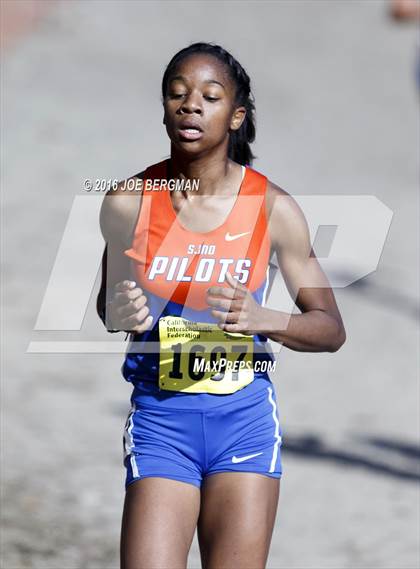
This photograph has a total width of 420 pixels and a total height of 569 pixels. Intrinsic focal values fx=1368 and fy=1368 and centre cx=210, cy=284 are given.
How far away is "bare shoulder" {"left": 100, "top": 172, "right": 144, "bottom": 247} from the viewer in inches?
162

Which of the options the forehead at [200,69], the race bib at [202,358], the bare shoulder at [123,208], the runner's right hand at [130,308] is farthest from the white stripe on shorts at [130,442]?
the forehead at [200,69]

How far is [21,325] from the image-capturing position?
35.1 ft

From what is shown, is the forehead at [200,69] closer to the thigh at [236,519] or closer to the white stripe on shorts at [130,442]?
the white stripe on shorts at [130,442]

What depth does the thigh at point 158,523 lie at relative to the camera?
12.6 feet

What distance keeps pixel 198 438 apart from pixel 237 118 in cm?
96

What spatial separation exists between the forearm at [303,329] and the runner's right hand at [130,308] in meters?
0.33

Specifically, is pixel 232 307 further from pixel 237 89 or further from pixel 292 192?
pixel 292 192

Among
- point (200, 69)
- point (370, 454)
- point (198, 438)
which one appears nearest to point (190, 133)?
point (200, 69)

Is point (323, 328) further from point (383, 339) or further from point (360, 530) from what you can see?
point (383, 339)

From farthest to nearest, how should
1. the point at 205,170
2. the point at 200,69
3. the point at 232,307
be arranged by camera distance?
1. the point at 205,170
2. the point at 200,69
3. the point at 232,307

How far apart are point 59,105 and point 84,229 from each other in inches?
255

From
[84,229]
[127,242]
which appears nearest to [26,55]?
[84,229]

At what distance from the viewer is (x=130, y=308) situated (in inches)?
A: 149

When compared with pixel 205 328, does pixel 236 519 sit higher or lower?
lower
